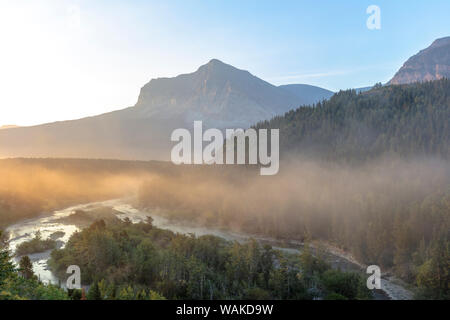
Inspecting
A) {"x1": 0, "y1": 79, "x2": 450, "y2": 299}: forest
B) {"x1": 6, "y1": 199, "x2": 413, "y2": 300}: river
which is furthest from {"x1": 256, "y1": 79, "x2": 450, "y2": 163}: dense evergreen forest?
{"x1": 6, "y1": 199, "x2": 413, "y2": 300}: river

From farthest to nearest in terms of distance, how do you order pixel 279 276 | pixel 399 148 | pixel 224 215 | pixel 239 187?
pixel 239 187
pixel 224 215
pixel 399 148
pixel 279 276

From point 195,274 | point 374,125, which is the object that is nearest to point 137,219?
point 195,274

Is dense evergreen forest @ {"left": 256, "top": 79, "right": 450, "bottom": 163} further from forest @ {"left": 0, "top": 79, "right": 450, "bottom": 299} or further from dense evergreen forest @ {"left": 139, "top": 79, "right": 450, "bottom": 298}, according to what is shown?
forest @ {"left": 0, "top": 79, "right": 450, "bottom": 299}

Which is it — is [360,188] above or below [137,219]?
above

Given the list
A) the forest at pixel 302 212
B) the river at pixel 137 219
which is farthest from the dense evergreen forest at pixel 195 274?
the river at pixel 137 219

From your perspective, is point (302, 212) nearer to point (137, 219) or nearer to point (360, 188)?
point (360, 188)

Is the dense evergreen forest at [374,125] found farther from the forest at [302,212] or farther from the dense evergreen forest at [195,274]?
the dense evergreen forest at [195,274]
